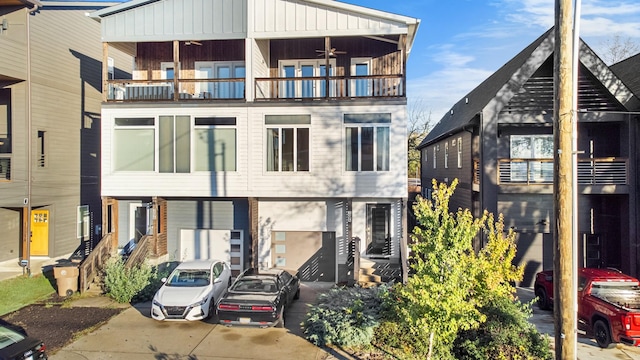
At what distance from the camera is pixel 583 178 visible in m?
16.0

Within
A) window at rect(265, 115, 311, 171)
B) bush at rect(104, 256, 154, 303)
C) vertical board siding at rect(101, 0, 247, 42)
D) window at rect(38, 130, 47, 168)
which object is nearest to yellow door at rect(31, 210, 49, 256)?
window at rect(38, 130, 47, 168)

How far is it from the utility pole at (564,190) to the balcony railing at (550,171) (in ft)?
31.0

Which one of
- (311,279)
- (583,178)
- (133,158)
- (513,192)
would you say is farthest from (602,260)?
(133,158)

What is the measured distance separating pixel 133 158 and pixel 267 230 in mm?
5696

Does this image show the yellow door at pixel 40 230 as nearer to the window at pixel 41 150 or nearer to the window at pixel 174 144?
the window at pixel 41 150

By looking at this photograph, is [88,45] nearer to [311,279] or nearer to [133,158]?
[133,158]

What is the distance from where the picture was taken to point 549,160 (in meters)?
16.1

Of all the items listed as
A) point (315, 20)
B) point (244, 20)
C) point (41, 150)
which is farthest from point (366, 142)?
point (41, 150)

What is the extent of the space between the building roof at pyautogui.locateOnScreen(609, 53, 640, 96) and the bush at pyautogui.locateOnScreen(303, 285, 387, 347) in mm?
13505

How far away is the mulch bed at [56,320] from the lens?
10609 mm

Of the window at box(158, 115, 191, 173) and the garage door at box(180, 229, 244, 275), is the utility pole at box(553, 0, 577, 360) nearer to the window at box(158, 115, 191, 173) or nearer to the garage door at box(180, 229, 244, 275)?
the window at box(158, 115, 191, 173)

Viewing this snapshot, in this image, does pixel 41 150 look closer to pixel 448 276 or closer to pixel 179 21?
pixel 179 21

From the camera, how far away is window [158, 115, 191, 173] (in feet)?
51.6

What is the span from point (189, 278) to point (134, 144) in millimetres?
6034
